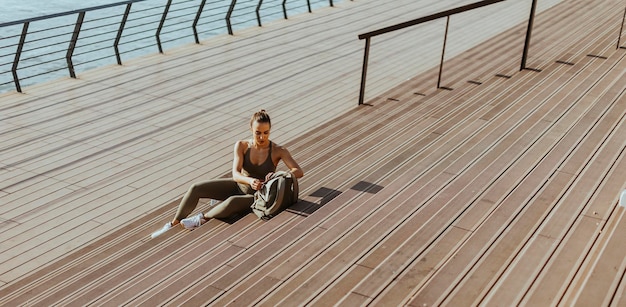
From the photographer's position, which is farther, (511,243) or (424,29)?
→ (424,29)

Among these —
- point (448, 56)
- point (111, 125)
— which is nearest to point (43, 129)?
point (111, 125)

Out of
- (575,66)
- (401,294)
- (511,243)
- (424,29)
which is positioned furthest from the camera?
(424,29)

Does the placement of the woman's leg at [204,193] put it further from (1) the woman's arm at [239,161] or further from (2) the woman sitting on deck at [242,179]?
(1) the woman's arm at [239,161]

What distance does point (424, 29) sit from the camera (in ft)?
41.9

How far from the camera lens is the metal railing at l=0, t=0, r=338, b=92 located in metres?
9.86

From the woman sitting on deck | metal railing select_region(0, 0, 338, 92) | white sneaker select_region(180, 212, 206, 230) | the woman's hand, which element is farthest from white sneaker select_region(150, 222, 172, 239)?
metal railing select_region(0, 0, 338, 92)

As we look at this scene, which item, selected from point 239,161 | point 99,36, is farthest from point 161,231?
point 99,36

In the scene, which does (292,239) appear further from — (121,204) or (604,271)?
(121,204)

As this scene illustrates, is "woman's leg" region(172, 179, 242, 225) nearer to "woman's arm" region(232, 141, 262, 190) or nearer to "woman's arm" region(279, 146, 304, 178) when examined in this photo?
"woman's arm" region(232, 141, 262, 190)

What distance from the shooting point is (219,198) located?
5551mm

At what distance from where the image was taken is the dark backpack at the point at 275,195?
5098 mm

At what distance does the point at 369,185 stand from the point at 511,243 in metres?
1.34

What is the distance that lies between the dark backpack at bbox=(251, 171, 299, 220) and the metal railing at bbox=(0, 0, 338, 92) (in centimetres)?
427

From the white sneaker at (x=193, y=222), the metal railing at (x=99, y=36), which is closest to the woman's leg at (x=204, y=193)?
the white sneaker at (x=193, y=222)
